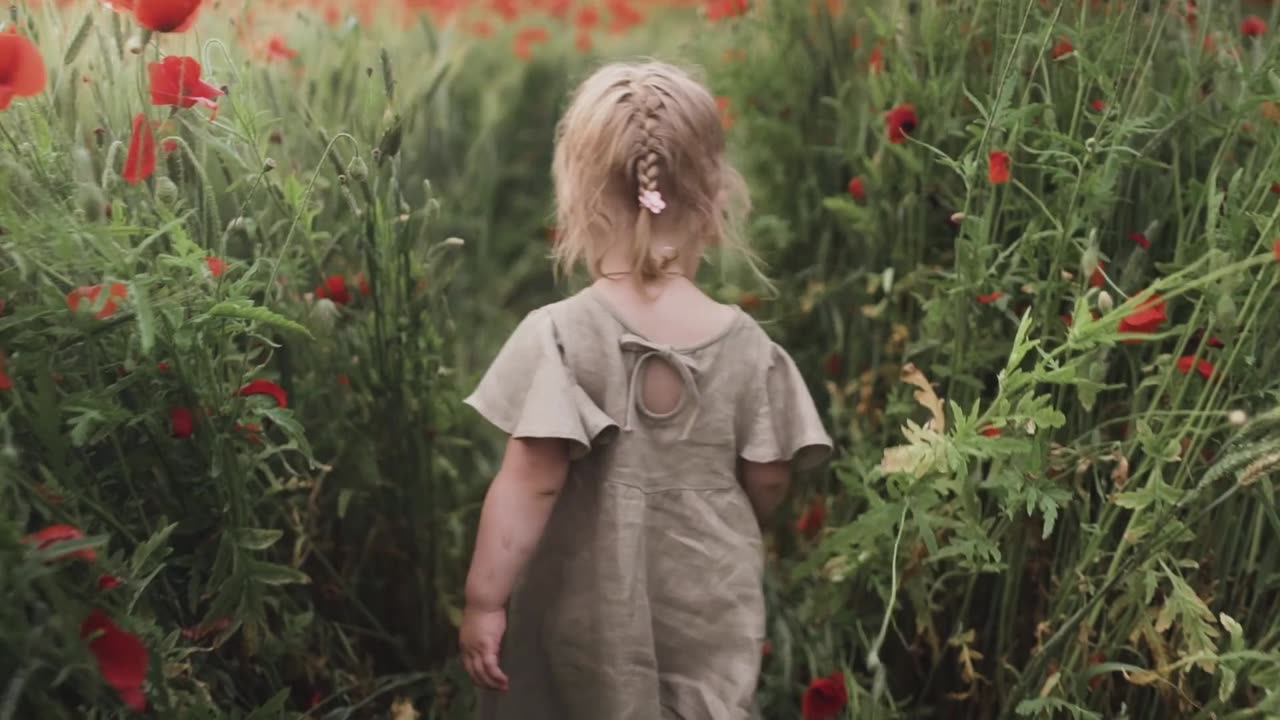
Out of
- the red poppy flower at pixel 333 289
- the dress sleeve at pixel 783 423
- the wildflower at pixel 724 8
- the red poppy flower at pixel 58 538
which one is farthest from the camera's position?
the wildflower at pixel 724 8

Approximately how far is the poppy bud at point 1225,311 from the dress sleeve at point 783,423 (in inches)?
20.8

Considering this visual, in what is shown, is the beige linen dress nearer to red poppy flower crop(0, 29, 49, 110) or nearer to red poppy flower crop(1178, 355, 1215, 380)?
red poppy flower crop(1178, 355, 1215, 380)

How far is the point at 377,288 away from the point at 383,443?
0.26 m

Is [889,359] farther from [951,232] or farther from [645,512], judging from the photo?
[645,512]

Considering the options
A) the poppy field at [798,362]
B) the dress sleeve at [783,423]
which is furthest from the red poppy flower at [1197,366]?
the dress sleeve at [783,423]

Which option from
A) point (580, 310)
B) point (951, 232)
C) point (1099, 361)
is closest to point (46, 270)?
point (580, 310)

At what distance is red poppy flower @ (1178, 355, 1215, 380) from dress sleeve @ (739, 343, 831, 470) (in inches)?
19.0

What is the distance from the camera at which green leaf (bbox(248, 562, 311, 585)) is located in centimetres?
170

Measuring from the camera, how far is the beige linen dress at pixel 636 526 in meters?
1.82

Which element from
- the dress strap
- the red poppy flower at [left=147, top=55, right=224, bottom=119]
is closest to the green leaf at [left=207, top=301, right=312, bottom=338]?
the red poppy flower at [left=147, top=55, right=224, bottom=119]

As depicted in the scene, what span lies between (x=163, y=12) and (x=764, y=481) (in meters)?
1.01

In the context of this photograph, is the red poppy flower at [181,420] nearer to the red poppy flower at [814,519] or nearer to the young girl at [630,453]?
the young girl at [630,453]

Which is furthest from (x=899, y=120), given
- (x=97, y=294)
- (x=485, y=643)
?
(x=97, y=294)

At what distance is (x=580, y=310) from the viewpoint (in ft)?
6.03
